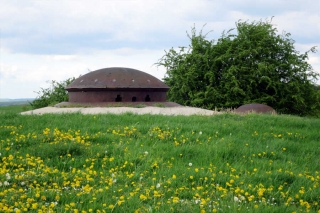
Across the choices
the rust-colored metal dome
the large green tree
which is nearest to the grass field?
the rust-colored metal dome

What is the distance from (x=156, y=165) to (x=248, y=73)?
19.4m

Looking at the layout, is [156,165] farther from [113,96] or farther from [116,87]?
[113,96]

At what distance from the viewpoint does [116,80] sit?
1565 centimetres

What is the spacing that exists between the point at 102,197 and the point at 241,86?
20433 mm

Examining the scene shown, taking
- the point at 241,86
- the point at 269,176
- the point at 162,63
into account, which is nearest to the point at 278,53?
the point at 241,86

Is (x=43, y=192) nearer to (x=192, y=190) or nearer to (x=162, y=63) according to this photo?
(x=192, y=190)

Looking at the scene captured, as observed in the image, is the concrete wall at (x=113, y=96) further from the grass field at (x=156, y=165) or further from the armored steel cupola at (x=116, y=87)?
the grass field at (x=156, y=165)

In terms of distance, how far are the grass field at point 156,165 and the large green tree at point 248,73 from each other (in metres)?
14.1

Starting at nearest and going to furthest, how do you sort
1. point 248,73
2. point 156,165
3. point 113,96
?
point 156,165 < point 113,96 < point 248,73

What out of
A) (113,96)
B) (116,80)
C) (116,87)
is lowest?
(113,96)

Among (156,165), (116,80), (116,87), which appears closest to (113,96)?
(116,87)

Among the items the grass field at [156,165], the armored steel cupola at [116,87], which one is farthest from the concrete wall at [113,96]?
the grass field at [156,165]

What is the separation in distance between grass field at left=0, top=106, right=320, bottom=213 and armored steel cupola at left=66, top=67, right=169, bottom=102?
5.66 meters

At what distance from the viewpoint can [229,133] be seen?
28.4ft
